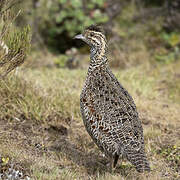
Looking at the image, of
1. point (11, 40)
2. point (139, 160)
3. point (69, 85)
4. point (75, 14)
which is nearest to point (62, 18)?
point (75, 14)

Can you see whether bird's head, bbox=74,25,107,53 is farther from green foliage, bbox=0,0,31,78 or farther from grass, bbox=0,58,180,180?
grass, bbox=0,58,180,180

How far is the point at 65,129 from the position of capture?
6.35m

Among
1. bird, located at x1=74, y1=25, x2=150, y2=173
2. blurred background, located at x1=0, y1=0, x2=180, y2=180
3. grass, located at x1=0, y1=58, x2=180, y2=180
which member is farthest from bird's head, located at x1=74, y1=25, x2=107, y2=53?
grass, located at x1=0, y1=58, x2=180, y2=180

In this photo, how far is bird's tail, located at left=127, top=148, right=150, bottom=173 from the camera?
14.2 ft

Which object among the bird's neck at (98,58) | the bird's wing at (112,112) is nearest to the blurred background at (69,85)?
the bird's neck at (98,58)

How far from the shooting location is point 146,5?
515 inches

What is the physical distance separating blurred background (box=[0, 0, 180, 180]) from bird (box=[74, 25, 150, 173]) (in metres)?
0.25

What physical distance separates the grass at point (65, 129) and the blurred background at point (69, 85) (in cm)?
2

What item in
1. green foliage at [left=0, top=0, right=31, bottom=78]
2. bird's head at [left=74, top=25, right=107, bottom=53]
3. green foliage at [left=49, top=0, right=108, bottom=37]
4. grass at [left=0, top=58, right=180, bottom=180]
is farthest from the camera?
green foliage at [left=49, top=0, right=108, bottom=37]

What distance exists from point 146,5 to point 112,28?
262 cm

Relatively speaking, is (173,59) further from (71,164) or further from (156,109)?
(71,164)

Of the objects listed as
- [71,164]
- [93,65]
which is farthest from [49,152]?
[93,65]

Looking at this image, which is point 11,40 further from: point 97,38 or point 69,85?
point 69,85

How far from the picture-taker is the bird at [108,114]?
4578 mm
